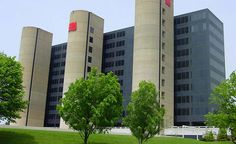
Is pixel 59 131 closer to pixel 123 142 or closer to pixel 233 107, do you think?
pixel 123 142

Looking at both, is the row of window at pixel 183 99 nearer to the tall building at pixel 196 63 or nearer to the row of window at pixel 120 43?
the tall building at pixel 196 63

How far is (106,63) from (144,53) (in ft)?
99.4

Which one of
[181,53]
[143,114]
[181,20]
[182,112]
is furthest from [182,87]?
[143,114]

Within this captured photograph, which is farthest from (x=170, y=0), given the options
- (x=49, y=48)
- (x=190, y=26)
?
(x=49, y=48)

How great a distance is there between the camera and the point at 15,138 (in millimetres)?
49531

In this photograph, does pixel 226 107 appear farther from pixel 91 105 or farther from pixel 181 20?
pixel 181 20

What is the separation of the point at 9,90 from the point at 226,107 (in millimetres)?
29052

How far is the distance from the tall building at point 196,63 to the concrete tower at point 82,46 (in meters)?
31.0

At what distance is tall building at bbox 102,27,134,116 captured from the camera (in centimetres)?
11662

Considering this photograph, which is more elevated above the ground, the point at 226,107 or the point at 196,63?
the point at 196,63

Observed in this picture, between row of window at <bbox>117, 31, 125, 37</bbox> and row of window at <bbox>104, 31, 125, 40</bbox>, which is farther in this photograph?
row of window at <bbox>104, 31, 125, 40</bbox>

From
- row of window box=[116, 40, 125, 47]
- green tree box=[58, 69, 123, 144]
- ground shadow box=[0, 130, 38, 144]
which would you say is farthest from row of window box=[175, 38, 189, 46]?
ground shadow box=[0, 130, 38, 144]

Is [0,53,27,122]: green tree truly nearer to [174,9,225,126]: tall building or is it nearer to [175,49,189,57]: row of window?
[174,9,225,126]: tall building

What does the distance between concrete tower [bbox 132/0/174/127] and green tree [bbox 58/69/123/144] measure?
55.8 meters
